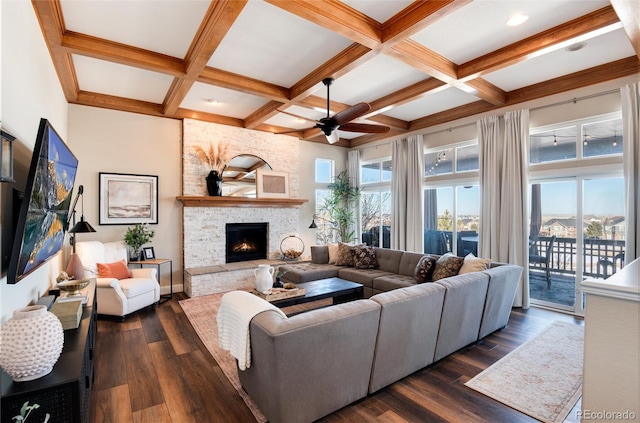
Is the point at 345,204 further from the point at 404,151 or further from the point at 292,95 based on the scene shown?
the point at 292,95

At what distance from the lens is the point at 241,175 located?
20.1ft

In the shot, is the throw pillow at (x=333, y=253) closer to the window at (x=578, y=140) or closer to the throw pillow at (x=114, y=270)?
the throw pillow at (x=114, y=270)

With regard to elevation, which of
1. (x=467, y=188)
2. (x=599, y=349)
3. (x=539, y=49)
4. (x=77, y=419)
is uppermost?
(x=539, y=49)

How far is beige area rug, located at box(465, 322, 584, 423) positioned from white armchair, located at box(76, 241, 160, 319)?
4006 mm

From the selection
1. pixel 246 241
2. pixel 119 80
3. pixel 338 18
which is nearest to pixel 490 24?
pixel 338 18

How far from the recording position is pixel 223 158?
5.84 meters

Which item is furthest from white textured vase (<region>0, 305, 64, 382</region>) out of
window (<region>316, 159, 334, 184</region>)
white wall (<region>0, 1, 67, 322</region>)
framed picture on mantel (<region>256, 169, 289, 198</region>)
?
window (<region>316, 159, 334, 184</region>)

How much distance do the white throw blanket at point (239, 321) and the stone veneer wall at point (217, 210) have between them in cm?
308

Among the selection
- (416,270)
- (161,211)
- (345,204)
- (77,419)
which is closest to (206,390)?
(77,419)

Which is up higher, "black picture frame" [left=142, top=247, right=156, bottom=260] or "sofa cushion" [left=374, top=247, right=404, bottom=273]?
"black picture frame" [left=142, top=247, right=156, bottom=260]

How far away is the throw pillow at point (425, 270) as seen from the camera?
13.8 feet

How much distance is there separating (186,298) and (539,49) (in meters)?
5.74

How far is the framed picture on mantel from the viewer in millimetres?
6227

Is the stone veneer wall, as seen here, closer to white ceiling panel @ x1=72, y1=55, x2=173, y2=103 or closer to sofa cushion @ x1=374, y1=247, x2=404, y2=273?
white ceiling panel @ x1=72, y1=55, x2=173, y2=103
